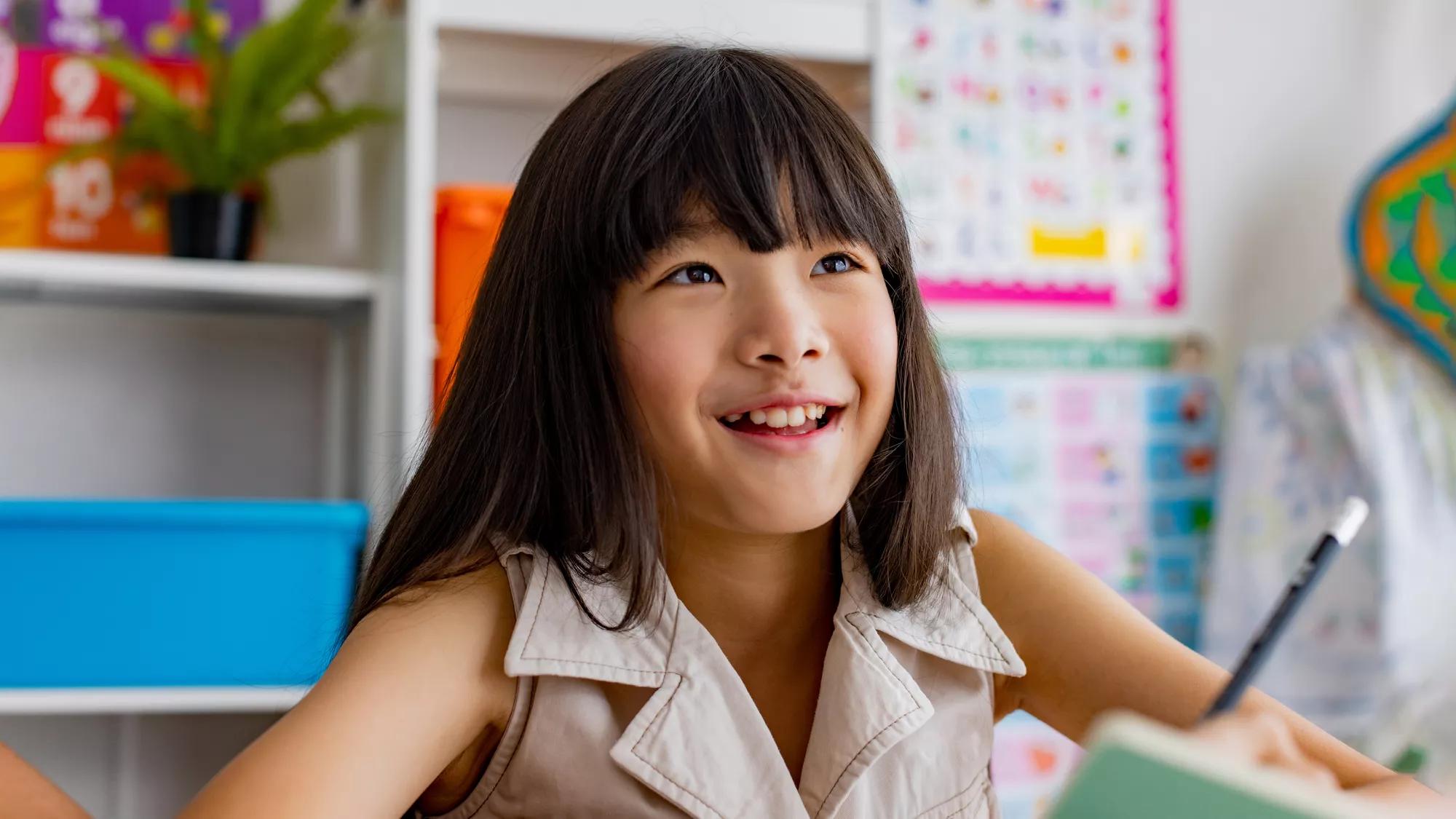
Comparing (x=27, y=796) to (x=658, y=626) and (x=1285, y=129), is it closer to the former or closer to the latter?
(x=658, y=626)

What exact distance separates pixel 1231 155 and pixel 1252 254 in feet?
0.53

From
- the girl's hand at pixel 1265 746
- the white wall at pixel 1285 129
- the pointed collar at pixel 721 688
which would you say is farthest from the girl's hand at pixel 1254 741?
the white wall at pixel 1285 129

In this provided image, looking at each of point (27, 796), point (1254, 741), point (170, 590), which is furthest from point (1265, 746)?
point (170, 590)

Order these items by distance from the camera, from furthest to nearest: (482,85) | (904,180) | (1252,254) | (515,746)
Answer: (1252,254), (904,180), (482,85), (515,746)

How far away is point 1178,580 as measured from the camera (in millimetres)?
2146

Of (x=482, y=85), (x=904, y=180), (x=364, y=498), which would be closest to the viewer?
(x=364, y=498)

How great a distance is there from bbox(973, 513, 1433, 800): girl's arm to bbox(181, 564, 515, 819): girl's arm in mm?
321

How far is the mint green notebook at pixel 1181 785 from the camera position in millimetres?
355

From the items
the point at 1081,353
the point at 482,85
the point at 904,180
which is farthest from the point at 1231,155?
the point at 482,85

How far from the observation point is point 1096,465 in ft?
6.95

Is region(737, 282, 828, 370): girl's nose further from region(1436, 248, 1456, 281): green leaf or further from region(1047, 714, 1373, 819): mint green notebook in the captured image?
region(1436, 248, 1456, 281): green leaf

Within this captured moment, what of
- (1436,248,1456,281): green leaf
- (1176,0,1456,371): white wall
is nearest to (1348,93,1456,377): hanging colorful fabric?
(1436,248,1456,281): green leaf

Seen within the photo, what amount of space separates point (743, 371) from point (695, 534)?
0.13 meters

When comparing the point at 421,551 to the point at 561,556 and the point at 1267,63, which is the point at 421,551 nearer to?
the point at 561,556
